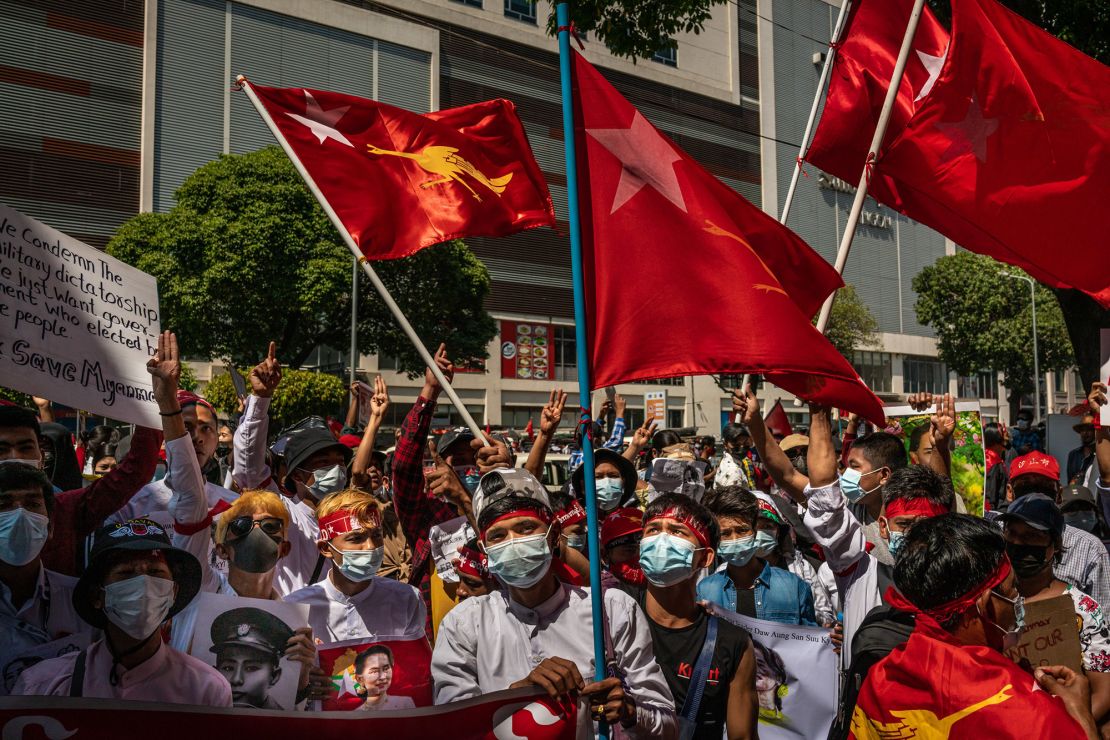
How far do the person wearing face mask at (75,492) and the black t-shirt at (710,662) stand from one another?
1941mm

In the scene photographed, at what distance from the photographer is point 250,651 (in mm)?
2828

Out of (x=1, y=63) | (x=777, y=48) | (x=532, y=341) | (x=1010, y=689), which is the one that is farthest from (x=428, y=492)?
(x=777, y=48)

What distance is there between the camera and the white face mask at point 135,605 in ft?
8.60

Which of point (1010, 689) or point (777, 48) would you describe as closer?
point (1010, 689)

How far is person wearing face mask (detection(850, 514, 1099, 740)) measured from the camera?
2.18 meters

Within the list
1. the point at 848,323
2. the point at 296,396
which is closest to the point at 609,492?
the point at 296,396

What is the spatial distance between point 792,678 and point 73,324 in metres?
2.97

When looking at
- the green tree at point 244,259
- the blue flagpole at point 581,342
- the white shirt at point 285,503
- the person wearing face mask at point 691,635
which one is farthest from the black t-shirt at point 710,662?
the green tree at point 244,259

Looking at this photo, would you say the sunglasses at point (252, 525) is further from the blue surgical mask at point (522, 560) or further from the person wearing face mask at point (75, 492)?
the blue surgical mask at point (522, 560)

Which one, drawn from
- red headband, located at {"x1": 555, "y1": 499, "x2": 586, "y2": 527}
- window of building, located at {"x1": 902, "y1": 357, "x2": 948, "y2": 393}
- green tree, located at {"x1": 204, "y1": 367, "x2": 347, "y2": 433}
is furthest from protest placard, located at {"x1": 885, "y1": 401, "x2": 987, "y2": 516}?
window of building, located at {"x1": 902, "y1": 357, "x2": 948, "y2": 393}

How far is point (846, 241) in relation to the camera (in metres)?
4.32

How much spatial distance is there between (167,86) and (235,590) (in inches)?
1422

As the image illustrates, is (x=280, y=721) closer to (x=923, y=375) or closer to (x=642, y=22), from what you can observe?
(x=642, y=22)

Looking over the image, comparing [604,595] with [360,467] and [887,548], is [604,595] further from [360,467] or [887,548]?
[360,467]
